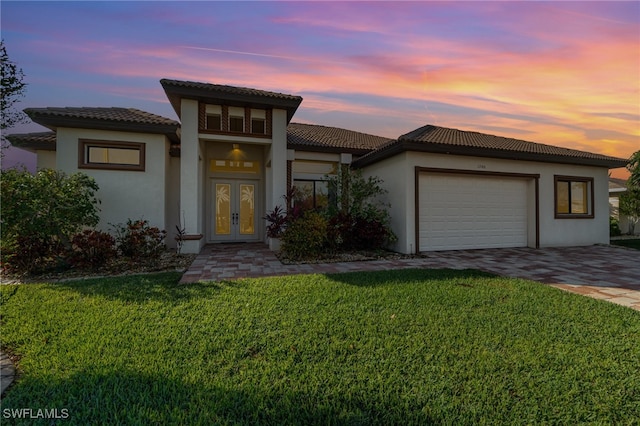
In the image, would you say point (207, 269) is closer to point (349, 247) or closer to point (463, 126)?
point (349, 247)

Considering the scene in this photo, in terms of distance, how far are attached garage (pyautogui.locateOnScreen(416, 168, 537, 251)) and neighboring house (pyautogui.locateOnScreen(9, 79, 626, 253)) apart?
0.04 metres

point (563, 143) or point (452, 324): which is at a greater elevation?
point (563, 143)

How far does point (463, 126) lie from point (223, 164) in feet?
39.2

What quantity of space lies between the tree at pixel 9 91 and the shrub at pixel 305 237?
28.6 ft

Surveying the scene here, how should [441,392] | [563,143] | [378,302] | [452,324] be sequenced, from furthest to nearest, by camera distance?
[563,143] < [378,302] < [452,324] < [441,392]

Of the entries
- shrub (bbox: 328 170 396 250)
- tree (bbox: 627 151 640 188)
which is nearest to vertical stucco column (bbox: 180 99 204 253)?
shrub (bbox: 328 170 396 250)

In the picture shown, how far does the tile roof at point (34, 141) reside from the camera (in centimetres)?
993

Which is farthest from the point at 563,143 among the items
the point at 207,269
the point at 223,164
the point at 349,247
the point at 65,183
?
the point at 65,183

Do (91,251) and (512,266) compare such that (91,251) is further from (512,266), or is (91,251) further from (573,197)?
(573,197)

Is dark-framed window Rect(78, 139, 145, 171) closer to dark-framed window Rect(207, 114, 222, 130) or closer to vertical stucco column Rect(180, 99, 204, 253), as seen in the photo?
vertical stucco column Rect(180, 99, 204, 253)

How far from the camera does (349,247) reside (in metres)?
10.1

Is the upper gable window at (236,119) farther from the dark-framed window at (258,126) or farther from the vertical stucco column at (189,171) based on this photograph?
the vertical stucco column at (189,171)

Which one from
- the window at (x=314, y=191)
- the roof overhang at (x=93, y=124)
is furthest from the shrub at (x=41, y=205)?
the window at (x=314, y=191)

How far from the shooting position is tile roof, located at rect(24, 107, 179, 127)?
28.5 feet
